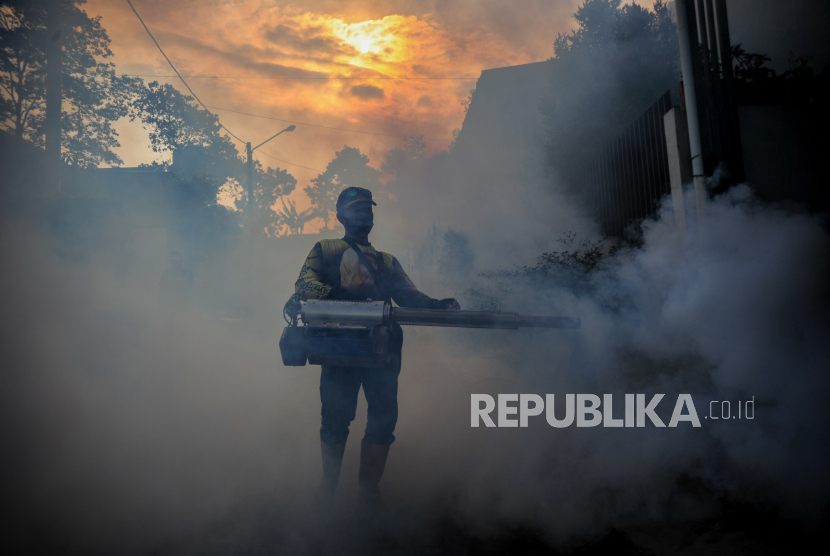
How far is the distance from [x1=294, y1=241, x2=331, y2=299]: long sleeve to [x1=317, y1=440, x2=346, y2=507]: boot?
3.13 ft

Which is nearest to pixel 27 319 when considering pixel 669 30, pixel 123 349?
pixel 123 349

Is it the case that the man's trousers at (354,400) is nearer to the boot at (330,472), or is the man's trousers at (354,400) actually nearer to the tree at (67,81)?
the boot at (330,472)

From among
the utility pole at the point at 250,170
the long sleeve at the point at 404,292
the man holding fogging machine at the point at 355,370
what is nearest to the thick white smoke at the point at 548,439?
the man holding fogging machine at the point at 355,370

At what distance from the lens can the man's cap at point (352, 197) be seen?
9.91 feet

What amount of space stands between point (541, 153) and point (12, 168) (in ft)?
33.3

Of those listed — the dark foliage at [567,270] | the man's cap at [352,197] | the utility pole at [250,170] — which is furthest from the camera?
the utility pole at [250,170]

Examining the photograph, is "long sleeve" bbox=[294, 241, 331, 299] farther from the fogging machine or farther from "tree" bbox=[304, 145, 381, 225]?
"tree" bbox=[304, 145, 381, 225]

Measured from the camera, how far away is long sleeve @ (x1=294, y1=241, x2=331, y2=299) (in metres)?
2.79

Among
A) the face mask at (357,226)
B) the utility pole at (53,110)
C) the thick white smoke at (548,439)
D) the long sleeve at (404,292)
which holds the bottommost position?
the thick white smoke at (548,439)

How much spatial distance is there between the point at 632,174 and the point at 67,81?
14.2m

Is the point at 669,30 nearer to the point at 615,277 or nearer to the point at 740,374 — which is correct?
the point at 615,277

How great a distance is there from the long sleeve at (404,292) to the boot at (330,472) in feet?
3.33

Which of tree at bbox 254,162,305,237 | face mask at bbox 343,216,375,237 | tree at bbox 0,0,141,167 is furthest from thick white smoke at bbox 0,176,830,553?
tree at bbox 254,162,305,237

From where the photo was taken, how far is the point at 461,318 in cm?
273
